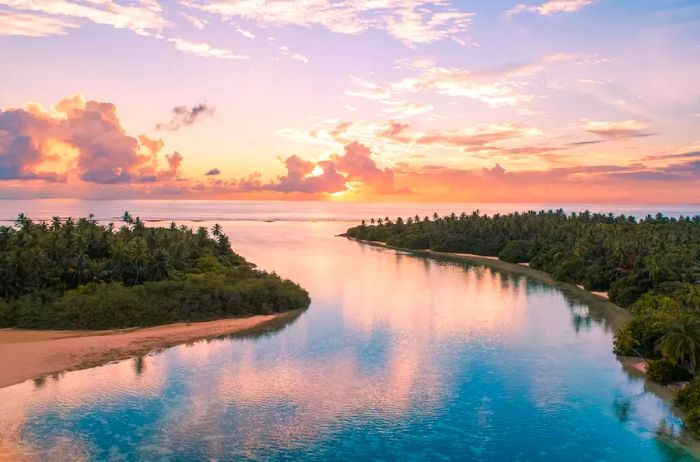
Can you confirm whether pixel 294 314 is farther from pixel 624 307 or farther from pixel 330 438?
pixel 624 307

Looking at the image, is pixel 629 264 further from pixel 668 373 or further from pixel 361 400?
pixel 361 400

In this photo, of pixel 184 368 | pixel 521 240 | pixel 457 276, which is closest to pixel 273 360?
pixel 184 368

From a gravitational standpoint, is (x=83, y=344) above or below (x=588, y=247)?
below

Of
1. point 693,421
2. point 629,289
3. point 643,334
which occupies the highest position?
point 629,289

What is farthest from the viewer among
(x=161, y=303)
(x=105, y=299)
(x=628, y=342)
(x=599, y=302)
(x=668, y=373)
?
(x=599, y=302)

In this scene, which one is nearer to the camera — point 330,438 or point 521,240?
point 330,438

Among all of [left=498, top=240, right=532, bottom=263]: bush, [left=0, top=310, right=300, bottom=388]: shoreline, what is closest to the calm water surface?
[left=0, top=310, right=300, bottom=388]: shoreline

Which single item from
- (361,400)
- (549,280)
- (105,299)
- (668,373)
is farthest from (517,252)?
(361,400)
